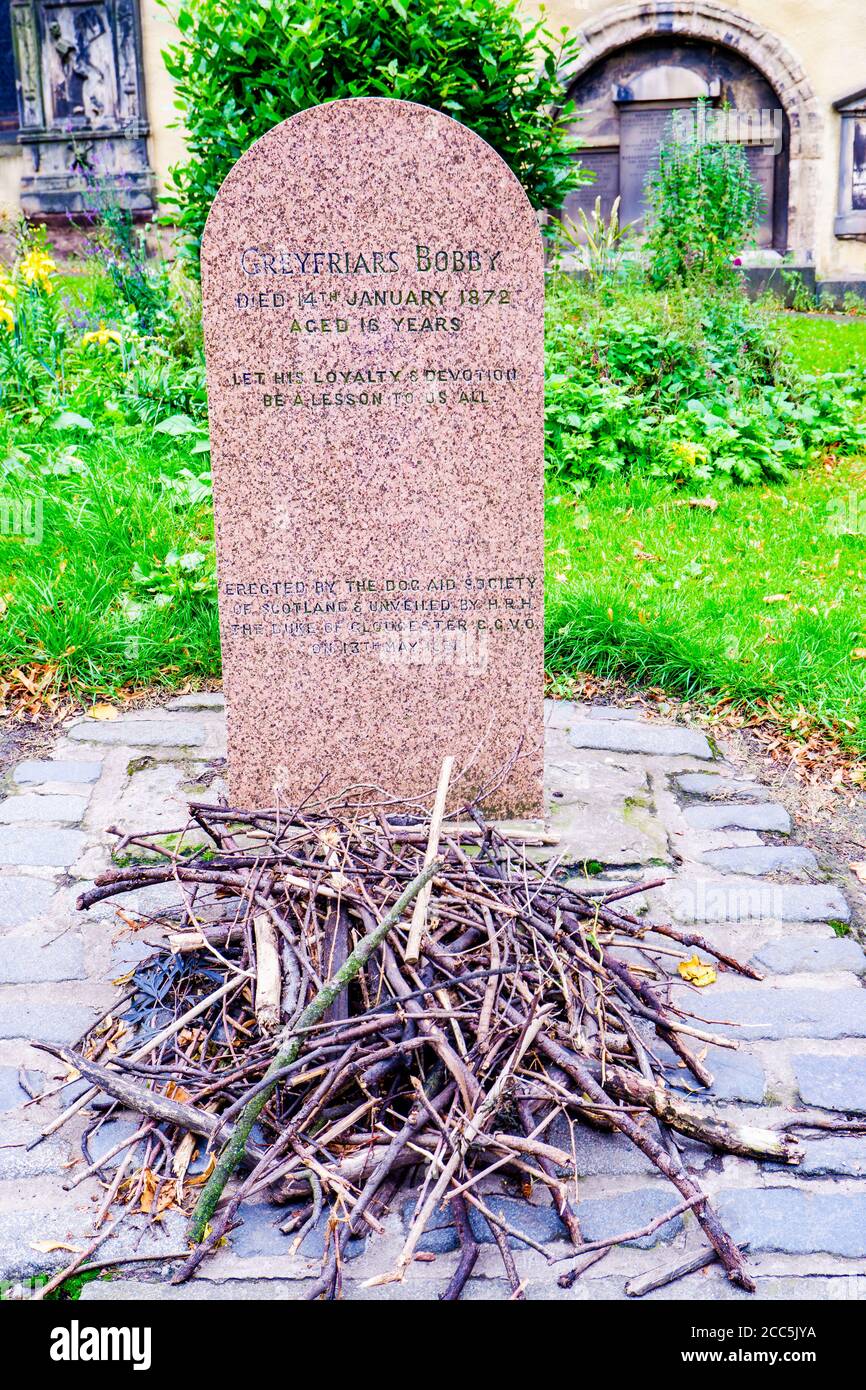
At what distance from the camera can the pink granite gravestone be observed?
305cm

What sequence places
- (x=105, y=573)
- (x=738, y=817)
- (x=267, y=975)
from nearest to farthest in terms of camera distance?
(x=267, y=975) < (x=738, y=817) < (x=105, y=573)

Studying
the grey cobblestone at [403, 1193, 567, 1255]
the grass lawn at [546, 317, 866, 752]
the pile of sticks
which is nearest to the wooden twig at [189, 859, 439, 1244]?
the pile of sticks

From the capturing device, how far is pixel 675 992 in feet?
9.11

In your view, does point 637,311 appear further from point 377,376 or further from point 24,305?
point 377,376

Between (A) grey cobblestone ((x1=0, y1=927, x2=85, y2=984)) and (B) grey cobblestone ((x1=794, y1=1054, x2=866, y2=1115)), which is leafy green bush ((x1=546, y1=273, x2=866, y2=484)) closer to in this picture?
(A) grey cobblestone ((x1=0, y1=927, x2=85, y2=984))

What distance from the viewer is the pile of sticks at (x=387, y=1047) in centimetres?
208

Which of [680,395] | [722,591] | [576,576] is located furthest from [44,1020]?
[680,395]

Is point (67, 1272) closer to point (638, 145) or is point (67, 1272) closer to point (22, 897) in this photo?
point (22, 897)

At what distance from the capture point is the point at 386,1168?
6.84ft

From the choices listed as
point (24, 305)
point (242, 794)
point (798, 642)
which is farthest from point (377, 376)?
point (24, 305)

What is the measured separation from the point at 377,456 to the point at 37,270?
16.9ft

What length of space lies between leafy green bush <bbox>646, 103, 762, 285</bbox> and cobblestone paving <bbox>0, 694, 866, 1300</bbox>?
545 cm
